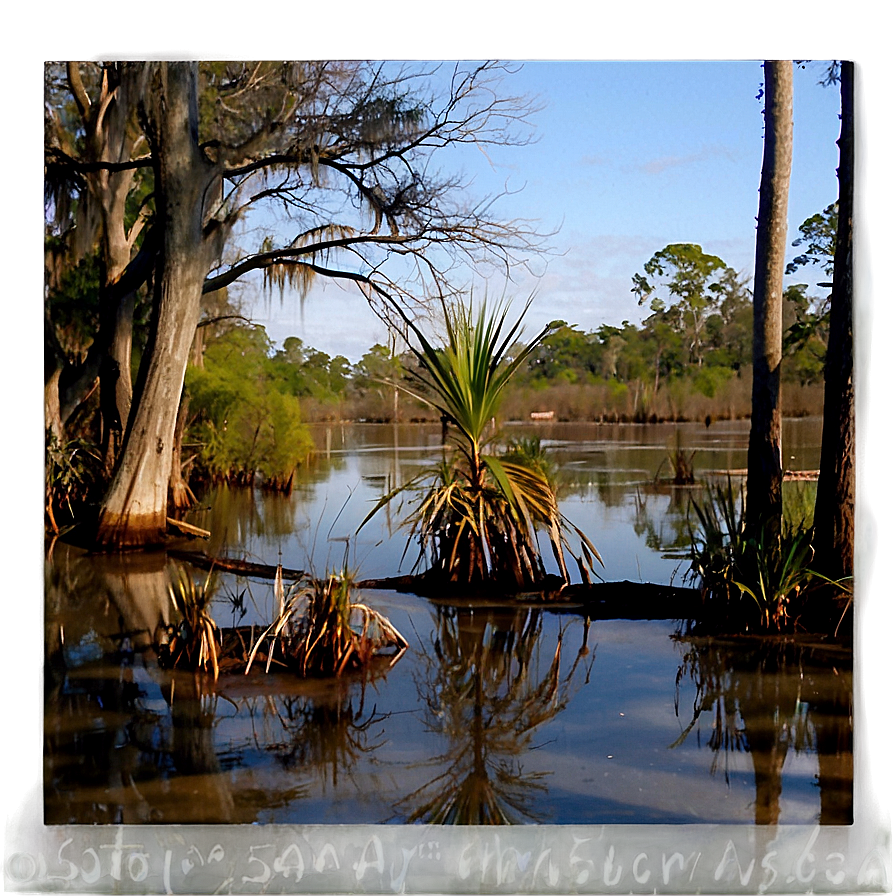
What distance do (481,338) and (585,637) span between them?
7.12 feet

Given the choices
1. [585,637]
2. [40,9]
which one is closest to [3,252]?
[40,9]

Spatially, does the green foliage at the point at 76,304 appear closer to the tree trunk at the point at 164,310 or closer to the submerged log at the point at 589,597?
the tree trunk at the point at 164,310

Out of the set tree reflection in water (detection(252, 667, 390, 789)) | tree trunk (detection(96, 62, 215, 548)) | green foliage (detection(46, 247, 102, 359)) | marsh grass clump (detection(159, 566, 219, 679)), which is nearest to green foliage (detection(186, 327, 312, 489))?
green foliage (detection(46, 247, 102, 359))

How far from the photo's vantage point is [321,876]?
9.34ft

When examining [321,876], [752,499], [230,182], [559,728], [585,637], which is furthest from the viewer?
[230,182]

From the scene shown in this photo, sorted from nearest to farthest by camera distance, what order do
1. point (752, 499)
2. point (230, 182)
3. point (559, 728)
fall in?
point (559, 728) → point (752, 499) → point (230, 182)

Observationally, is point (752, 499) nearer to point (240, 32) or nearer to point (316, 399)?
point (240, 32)

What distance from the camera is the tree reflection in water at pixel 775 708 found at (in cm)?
335

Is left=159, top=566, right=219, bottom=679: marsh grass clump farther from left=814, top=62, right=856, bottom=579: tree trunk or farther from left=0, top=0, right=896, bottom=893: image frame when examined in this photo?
left=814, top=62, right=856, bottom=579: tree trunk

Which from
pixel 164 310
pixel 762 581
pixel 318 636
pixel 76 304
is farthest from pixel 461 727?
pixel 76 304

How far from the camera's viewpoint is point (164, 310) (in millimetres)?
9227

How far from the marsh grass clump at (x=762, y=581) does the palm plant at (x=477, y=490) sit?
1.13 m

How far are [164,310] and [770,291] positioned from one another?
555cm

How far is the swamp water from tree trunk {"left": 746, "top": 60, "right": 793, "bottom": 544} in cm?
148
